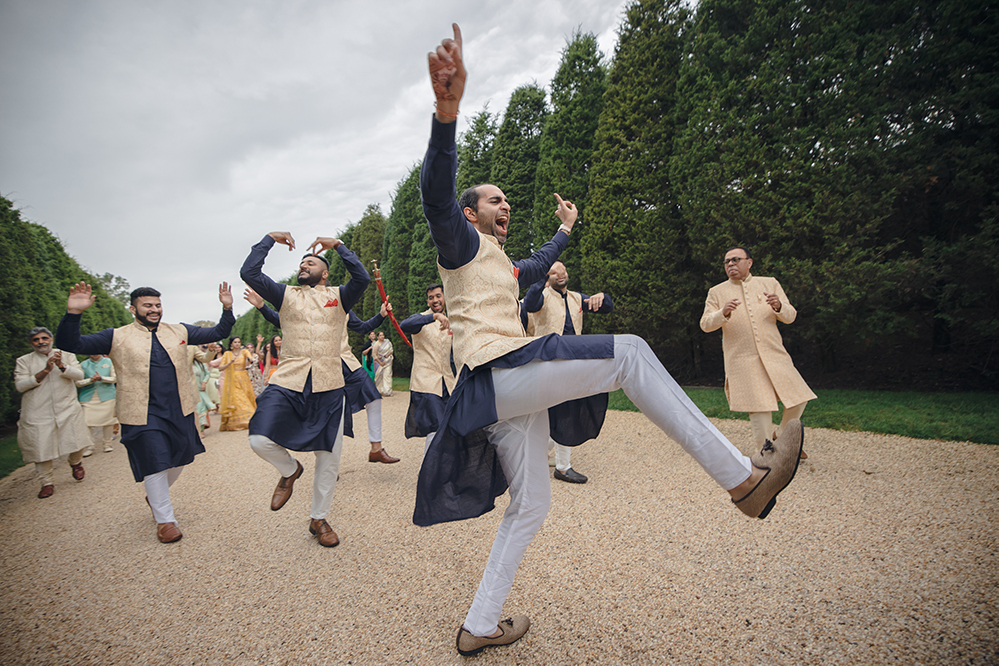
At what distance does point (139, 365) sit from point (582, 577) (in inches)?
169

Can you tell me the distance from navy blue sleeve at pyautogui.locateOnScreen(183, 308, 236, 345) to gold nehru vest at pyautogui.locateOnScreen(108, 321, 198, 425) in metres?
0.12

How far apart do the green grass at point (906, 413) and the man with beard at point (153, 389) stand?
280 inches

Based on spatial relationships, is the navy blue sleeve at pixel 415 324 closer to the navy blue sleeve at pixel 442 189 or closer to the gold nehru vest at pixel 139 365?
the gold nehru vest at pixel 139 365

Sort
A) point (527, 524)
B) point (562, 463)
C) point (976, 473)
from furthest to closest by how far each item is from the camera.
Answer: point (562, 463), point (976, 473), point (527, 524)

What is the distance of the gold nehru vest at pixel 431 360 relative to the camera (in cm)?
595

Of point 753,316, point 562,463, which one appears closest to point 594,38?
point 753,316

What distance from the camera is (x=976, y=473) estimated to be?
430cm

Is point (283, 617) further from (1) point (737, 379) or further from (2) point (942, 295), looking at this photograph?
(2) point (942, 295)

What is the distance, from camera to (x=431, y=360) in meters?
6.05

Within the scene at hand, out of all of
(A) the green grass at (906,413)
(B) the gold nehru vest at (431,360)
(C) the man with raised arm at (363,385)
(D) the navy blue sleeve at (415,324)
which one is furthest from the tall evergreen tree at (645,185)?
(C) the man with raised arm at (363,385)

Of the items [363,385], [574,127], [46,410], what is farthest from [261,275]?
[574,127]

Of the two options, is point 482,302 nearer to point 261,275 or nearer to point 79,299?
point 261,275

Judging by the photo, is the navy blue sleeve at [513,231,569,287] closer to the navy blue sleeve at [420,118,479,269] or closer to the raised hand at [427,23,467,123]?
the navy blue sleeve at [420,118,479,269]

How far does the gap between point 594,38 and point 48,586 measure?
13977 millimetres
